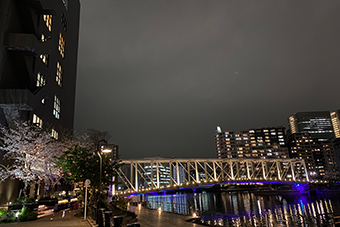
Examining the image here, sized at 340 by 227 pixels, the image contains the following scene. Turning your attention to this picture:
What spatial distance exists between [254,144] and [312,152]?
1675 inches

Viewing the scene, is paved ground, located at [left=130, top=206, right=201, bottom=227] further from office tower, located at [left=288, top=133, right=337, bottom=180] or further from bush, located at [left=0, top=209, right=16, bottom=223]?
office tower, located at [left=288, top=133, right=337, bottom=180]

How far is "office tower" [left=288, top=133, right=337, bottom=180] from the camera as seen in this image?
177 metres

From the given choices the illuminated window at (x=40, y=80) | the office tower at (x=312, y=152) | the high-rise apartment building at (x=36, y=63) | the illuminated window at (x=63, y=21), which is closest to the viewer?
the high-rise apartment building at (x=36, y=63)

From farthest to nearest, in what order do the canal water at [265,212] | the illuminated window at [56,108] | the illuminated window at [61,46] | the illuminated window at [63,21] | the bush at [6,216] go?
the illuminated window at [63,21] → the illuminated window at [61,46] → the illuminated window at [56,108] → the canal water at [265,212] → the bush at [6,216]

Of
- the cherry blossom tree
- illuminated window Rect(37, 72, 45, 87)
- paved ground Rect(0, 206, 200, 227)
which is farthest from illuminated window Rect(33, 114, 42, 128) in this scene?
paved ground Rect(0, 206, 200, 227)

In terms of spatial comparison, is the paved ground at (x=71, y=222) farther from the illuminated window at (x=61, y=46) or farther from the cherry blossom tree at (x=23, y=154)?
A: the illuminated window at (x=61, y=46)

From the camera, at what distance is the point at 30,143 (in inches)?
1202

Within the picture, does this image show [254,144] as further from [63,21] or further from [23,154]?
[23,154]

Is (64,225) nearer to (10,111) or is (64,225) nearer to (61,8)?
(10,111)

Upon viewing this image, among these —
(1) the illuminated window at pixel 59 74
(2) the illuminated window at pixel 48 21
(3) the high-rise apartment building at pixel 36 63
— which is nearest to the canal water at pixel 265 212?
(3) the high-rise apartment building at pixel 36 63

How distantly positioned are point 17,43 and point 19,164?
14.8 m

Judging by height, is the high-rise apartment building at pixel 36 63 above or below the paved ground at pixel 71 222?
Answer: above

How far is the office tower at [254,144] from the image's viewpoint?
18050 centimetres

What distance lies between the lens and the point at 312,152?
182000 mm
